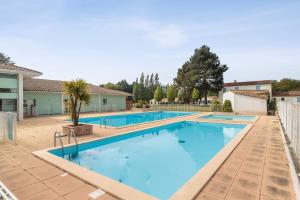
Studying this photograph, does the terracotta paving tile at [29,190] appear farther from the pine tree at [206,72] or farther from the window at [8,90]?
the pine tree at [206,72]

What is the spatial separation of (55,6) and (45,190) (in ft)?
37.1

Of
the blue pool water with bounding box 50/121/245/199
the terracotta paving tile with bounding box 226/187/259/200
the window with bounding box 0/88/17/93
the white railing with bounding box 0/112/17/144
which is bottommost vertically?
the blue pool water with bounding box 50/121/245/199

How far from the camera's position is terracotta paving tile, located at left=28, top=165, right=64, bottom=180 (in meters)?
4.19

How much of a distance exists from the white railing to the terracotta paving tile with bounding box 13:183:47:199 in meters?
4.79

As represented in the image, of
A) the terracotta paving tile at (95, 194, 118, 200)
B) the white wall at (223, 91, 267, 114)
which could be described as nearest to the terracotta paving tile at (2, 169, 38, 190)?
the terracotta paving tile at (95, 194, 118, 200)

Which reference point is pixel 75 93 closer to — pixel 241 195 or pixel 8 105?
pixel 241 195

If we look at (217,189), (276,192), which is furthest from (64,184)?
(276,192)

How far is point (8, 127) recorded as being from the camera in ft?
24.8

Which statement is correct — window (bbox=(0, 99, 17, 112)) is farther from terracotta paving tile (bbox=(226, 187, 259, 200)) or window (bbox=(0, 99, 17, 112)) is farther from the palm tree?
terracotta paving tile (bbox=(226, 187, 259, 200))

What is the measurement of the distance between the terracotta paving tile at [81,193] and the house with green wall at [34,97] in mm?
7872

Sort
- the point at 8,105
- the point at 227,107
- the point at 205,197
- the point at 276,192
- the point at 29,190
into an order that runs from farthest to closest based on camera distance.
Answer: the point at 227,107 → the point at 8,105 → the point at 29,190 → the point at 276,192 → the point at 205,197

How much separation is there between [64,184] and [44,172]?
1062 millimetres

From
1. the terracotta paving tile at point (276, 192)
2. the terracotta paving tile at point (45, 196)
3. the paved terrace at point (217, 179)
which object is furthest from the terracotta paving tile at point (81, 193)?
the terracotta paving tile at point (276, 192)

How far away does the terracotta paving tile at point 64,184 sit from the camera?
3537mm
